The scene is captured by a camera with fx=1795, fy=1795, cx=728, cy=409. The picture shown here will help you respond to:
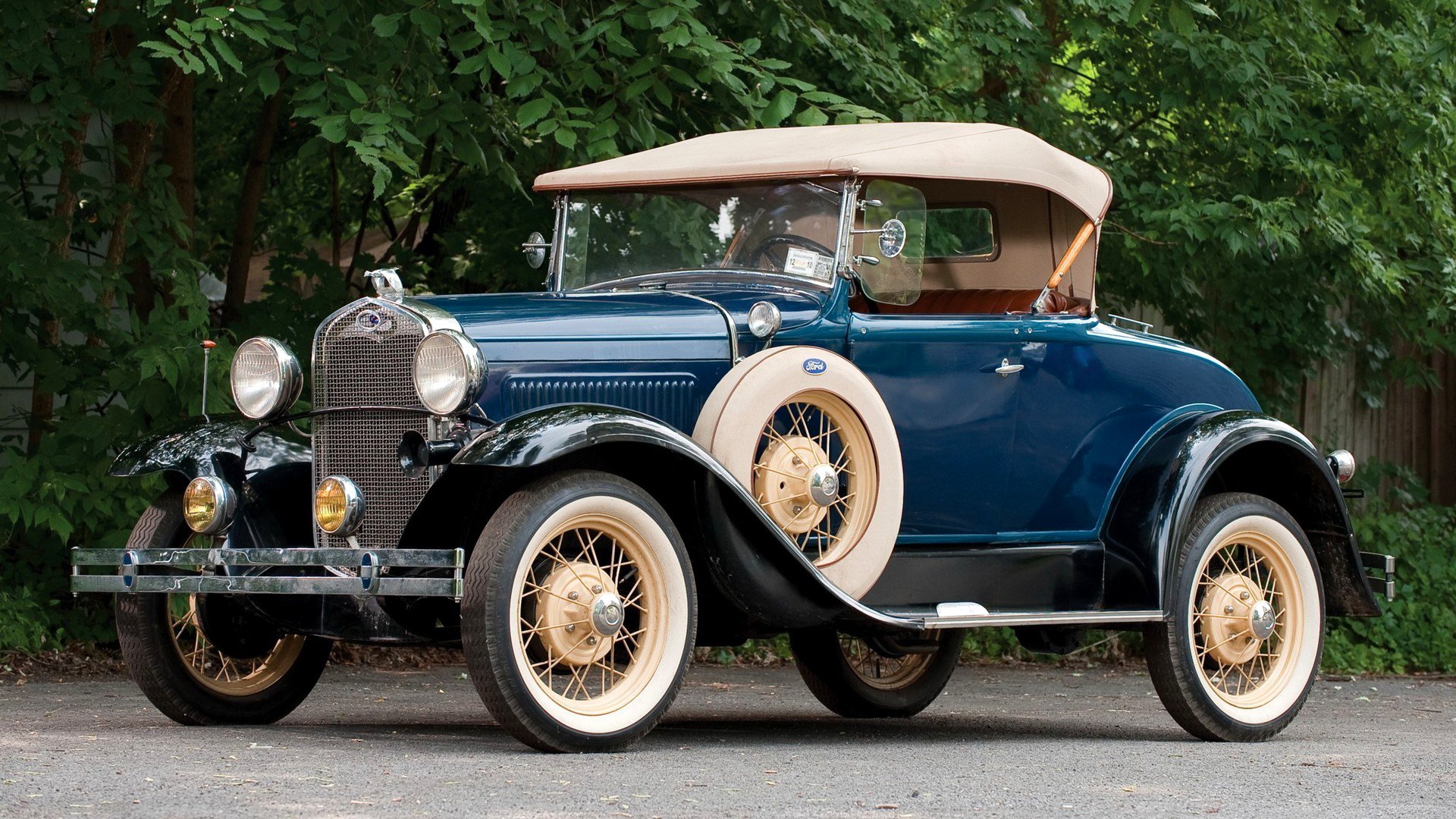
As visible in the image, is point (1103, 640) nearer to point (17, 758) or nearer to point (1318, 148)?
point (1318, 148)

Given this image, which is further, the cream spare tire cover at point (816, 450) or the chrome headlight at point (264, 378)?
the chrome headlight at point (264, 378)

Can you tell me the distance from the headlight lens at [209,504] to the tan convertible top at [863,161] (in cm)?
196

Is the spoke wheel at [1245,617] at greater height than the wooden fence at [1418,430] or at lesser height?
lesser

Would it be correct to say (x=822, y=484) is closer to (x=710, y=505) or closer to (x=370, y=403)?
(x=710, y=505)

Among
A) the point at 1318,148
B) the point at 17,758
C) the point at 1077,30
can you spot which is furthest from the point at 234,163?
the point at 17,758

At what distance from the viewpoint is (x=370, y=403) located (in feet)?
19.1

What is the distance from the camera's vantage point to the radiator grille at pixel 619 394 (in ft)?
19.0

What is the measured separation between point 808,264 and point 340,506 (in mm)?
1897

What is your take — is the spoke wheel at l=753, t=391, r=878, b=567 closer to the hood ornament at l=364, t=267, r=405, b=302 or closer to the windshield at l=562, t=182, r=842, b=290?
the windshield at l=562, t=182, r=842, b=290

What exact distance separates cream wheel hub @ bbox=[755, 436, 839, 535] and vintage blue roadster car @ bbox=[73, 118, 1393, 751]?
0.05ft

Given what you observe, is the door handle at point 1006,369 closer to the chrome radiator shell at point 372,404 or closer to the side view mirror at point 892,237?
the side view mirror at point 892,237

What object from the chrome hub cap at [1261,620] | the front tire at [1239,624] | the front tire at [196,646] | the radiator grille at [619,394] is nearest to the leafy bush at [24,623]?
the front tire at [196,646]

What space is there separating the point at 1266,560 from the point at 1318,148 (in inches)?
149

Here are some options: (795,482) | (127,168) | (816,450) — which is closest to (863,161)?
(816,450)
